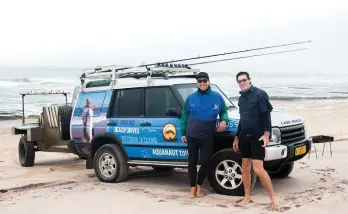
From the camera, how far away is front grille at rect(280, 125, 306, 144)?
643 cm

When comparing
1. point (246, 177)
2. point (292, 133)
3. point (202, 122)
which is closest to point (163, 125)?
point (202, 122)

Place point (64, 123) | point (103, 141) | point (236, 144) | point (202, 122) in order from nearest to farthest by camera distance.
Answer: point (236, 144), point (202, 122), point (103, 141), point (64, 123)

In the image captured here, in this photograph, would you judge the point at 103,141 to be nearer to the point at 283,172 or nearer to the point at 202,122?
the point at 202,122

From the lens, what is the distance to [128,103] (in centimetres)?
775

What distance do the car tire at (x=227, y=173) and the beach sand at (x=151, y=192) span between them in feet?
0.47

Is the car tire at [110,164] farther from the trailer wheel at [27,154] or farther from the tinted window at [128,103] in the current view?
the trailer wheel at [27,154]

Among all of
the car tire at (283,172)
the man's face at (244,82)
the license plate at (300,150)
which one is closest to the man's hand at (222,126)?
the man's face at (244,82)

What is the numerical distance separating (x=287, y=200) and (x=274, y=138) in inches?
32.7

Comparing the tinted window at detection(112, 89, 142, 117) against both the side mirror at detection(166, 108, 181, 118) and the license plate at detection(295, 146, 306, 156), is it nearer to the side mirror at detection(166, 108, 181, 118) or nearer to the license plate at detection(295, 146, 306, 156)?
the side mirror at detection(166, 108, 181, 118)

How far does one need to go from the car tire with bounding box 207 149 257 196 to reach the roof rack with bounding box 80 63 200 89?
5.97 ft

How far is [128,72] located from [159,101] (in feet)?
3.82

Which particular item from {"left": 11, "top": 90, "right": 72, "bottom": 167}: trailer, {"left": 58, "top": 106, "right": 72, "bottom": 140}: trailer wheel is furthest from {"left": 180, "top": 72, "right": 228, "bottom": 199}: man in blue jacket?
{"left": 11, "top": 90, "right": 72, "bottom": 167}: trailer

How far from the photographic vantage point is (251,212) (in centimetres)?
557

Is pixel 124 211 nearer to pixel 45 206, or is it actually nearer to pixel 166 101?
pixel 45 206
